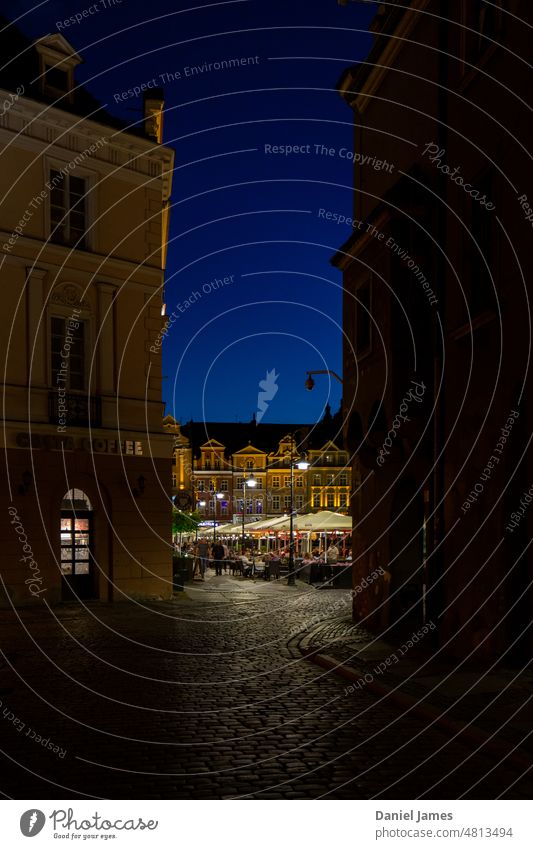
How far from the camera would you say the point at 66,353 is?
24.3m

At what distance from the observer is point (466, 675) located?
11.8 meters

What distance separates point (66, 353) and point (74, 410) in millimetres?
1557

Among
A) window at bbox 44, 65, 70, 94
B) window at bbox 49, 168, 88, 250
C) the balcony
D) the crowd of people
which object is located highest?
window at bbox 44, 65, 70, 94

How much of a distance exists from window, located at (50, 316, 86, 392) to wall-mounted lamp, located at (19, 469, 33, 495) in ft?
8.76

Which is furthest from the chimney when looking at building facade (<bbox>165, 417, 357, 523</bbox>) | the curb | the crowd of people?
building facade (<bbox>165, 417, 357, 523</bbox>)

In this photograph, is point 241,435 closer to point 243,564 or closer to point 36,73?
point 243,564

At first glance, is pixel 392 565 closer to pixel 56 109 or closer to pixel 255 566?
pixel 56 109

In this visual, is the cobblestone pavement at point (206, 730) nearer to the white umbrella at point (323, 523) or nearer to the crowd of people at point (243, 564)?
the white umbrella at point (323, 523)

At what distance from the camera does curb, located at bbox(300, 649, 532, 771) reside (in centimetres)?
776

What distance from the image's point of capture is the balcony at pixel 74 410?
2388 cm

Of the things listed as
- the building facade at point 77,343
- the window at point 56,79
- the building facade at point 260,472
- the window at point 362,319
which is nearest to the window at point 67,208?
the building facade at point 77,343

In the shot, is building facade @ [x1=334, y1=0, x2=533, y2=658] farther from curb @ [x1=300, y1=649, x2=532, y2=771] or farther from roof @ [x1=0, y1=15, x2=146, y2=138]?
roof @ [x1=0, y1=15, x2=146, y2=138]

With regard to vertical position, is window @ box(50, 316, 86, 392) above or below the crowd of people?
above

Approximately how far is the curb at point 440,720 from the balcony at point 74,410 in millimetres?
12670
